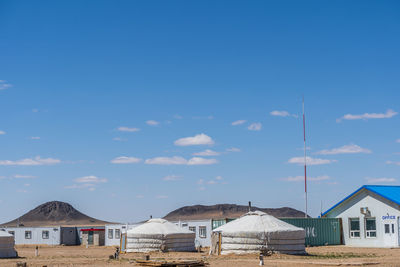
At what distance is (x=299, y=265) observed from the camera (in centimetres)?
2142

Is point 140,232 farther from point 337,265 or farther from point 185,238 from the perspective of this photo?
point 337,265

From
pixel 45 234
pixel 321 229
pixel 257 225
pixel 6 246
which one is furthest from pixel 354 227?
pixel 45 234

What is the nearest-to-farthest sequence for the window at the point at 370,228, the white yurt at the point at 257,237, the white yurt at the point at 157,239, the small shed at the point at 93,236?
the white yurt at the point at 257,237 < the white yurt at the point at 157,239 < the window at the point at 370,228 < the small shed at the point at 93,236

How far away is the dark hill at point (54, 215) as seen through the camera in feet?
451

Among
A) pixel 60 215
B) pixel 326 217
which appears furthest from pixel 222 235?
pixel 60 215

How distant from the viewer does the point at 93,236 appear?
49625 mm

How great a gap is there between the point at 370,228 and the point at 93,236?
2331 centimetres

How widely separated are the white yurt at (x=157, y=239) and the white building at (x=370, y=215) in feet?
35.7

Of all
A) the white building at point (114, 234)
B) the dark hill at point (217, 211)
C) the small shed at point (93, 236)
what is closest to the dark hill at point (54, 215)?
the dark hill at point (217, 211)

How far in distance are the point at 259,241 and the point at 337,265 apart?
6.60 metres

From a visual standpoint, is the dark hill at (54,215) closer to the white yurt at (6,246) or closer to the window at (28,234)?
the window at (28,234)

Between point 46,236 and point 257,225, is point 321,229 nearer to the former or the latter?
point 257,225

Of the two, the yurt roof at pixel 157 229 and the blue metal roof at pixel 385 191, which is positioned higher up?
the blue metal roof at pixel 385 191

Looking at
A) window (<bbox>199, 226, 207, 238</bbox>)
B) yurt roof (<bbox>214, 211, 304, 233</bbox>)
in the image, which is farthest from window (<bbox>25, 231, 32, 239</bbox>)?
yurt roof (<bbox>214, 211, 304, 233</bbox>)
